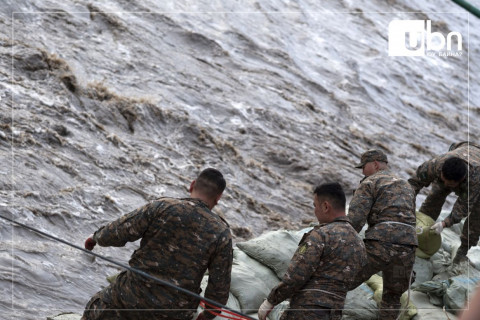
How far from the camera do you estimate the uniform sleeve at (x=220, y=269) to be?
11.2ft

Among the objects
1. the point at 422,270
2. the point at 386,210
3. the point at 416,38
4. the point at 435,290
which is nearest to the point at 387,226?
the point at 386,210

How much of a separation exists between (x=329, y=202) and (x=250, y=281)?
1.43 meters

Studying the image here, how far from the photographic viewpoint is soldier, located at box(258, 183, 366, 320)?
361 centimetres

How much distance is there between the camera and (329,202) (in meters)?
3.69

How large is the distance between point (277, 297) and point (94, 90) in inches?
164

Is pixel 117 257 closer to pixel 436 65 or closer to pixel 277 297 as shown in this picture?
pixel 277 297

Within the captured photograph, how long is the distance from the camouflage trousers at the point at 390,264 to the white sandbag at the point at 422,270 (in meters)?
0.95

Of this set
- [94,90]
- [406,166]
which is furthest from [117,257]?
[406,166]

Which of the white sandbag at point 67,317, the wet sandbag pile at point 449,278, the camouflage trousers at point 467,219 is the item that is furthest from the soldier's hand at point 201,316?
the camouflage trousers at point 467,219

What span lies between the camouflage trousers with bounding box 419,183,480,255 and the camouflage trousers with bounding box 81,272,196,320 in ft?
10.4

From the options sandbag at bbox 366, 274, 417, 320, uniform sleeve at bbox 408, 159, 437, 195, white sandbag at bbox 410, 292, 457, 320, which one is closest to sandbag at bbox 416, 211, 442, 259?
uniform sleeve at bbox 408, 159, 437, 195

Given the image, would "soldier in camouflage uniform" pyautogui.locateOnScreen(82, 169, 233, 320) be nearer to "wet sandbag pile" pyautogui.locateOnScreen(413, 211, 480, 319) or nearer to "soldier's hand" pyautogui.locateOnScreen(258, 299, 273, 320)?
"soldier's hand" pyautogui.locateOnScreen(258, 299, 273, 320)

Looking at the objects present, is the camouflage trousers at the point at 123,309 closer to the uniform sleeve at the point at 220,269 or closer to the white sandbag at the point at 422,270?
the uniform sleeve at the point at 220,269

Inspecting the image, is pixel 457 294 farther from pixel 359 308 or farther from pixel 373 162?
pixel 373 162
